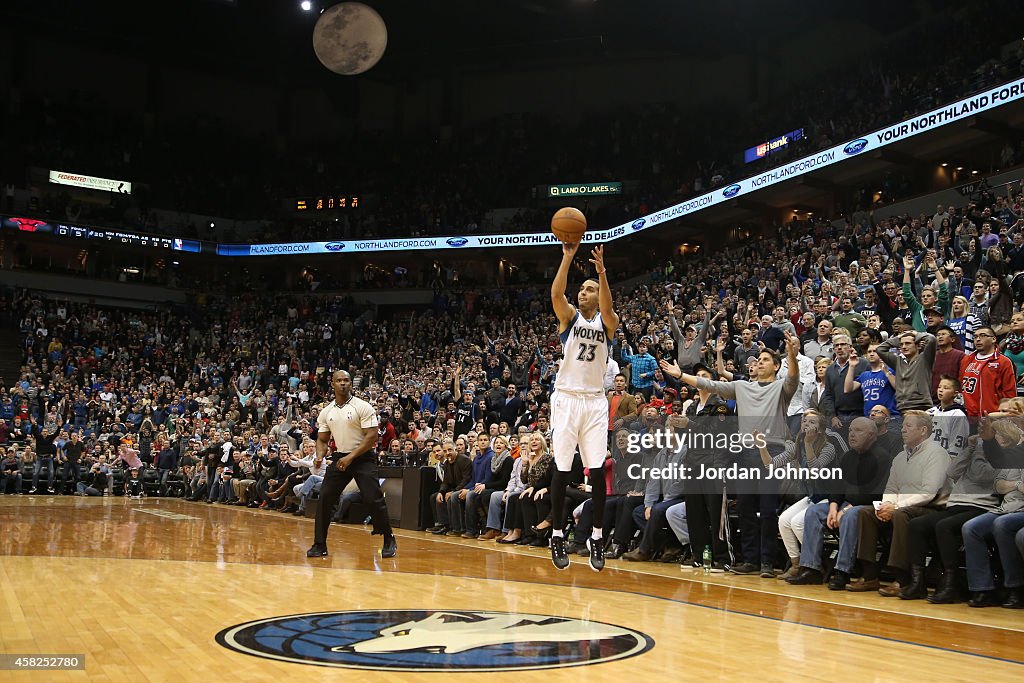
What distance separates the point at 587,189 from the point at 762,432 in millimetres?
27192

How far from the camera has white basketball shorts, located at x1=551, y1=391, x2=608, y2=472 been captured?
21.8 feet

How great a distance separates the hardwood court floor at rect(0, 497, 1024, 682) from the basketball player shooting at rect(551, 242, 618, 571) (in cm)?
69

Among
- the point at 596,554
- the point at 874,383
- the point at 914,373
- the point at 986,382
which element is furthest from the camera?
the point at 874,383

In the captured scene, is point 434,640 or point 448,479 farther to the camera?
point 448,479

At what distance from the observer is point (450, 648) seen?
4883 mm

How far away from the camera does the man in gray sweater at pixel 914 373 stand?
8.31m

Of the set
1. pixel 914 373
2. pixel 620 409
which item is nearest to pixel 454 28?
pixel 620 409

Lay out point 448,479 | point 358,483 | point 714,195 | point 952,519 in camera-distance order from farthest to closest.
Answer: point 714,195 < point 448,479 < point 358,483 < point 952,519

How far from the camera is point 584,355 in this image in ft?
21.8

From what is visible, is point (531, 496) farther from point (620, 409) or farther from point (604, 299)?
point (604, 299)

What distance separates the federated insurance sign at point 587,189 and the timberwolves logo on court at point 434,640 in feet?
97.8

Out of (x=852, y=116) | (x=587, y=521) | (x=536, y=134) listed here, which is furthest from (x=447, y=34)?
(x=587, y=521)

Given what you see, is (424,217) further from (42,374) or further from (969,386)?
(969,386)

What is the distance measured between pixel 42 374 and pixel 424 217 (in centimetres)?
1461
